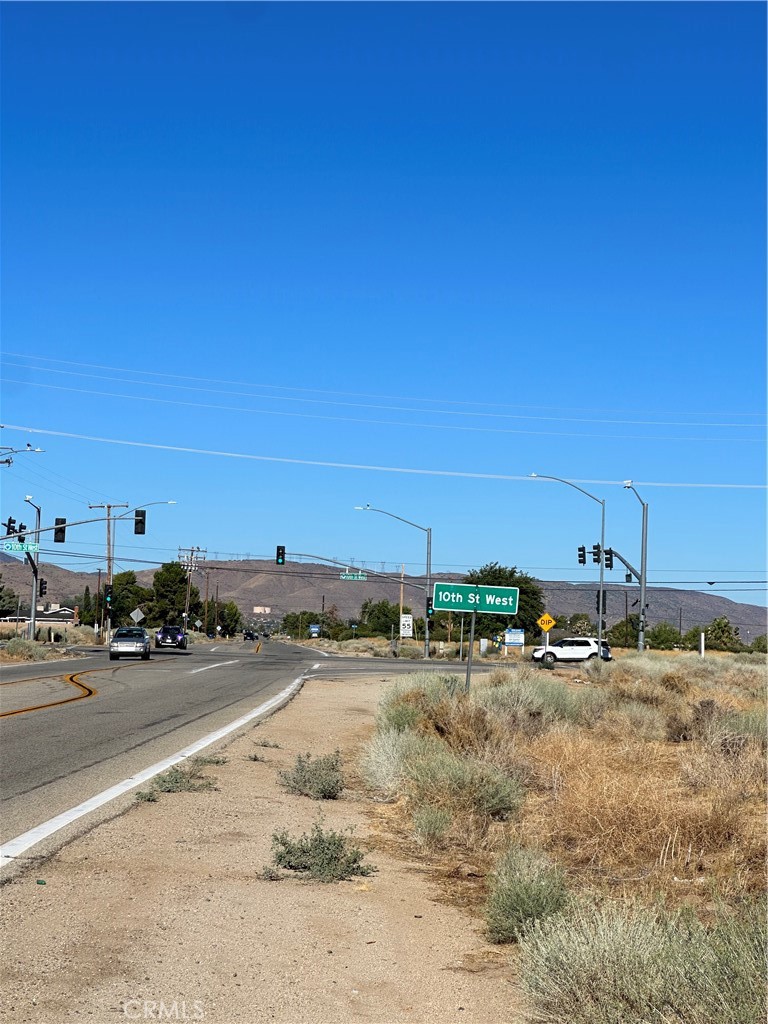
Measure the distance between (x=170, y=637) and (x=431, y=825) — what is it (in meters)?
65.2

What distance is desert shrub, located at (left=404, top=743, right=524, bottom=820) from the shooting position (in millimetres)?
10945

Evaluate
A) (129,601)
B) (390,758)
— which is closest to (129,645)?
(390,758)

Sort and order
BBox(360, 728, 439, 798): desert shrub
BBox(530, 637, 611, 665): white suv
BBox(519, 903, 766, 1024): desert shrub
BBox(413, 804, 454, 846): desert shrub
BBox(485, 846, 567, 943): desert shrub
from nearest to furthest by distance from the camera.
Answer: BBox(519, 903, 766, 1024): desert shrub < BBox(485, 846, 567, 943): desert shrub < BBox(413, 804, 454, 846): desert shrub < BBox(360, 728, 439, 798): desert shrub < BBox(530, 637, 611, 665): white suv

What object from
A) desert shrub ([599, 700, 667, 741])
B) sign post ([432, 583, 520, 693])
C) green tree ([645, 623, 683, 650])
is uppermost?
sign post ([432, 583, 520, 693])

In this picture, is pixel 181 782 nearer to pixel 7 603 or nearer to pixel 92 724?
pixel 92 724

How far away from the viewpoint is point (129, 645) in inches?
1992

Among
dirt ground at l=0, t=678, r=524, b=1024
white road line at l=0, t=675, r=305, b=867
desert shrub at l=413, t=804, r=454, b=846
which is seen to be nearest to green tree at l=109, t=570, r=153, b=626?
white road line at l=0, t=675, r=305, b=867

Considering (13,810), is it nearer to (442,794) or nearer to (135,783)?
(135,783)

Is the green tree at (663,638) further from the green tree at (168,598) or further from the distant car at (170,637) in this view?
the green tree at (168,598)

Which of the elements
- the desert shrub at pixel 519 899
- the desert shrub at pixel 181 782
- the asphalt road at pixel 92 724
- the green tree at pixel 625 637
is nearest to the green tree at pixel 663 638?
the green tree at pixel 625 637

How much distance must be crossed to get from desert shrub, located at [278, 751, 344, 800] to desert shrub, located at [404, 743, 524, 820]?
2.99 ft

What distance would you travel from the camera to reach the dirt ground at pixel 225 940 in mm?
5492

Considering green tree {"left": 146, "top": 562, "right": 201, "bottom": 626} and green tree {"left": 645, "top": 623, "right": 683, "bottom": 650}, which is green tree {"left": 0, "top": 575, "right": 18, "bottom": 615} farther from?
green tree {"left": 645, "top": 623, "right": 683, "bottom": 650}

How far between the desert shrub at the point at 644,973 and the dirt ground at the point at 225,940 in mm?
344
